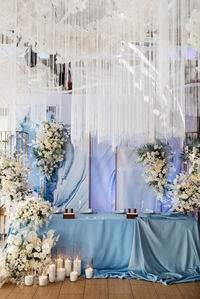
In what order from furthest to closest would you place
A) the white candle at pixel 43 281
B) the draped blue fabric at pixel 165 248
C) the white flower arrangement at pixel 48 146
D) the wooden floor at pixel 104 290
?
1. the white flower arrangement at pixel 48 146
2. the draped blue fabric at pixel 165 248
3. the white candle at pixel 43 281
4. the wooden floor at pixel 104 290

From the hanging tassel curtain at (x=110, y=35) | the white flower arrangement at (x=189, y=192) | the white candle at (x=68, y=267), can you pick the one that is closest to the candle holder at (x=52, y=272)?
the white candle at (x=68, y=267)

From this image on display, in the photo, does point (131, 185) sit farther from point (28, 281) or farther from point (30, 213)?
point (28, 281)

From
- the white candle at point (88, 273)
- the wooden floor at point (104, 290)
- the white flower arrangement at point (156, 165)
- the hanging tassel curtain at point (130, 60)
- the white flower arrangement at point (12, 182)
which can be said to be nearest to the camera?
the hanging tassel curtain at point (130, 60)

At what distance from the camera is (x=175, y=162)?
6.07 m

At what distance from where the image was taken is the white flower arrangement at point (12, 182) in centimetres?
462

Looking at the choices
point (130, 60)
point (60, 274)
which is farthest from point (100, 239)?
point (130, 60)

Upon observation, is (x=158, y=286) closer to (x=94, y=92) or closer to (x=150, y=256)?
(x=150, y=256)

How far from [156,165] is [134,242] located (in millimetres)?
1584

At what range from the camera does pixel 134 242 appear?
4.40 m

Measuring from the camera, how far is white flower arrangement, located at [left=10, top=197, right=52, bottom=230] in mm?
4133

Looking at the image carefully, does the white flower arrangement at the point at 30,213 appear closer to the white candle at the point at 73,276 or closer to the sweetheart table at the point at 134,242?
the sweetheart table at the point at 134,242

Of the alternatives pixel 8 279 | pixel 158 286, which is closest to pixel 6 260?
pixel 8 279

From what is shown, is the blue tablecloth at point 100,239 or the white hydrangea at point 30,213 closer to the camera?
the white hydrangea at point 30,213

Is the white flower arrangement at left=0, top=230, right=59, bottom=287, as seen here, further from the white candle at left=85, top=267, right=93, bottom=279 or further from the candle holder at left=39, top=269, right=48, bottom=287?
the white candle at left=85, top=267, right=93, bottom=279
